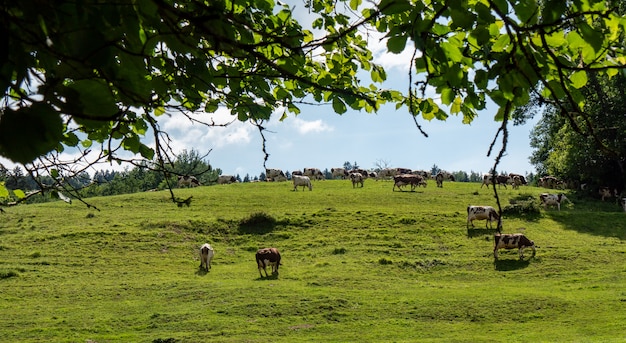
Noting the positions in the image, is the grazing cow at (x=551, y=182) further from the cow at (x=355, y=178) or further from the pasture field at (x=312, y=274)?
the cow at (x=355, y=178)

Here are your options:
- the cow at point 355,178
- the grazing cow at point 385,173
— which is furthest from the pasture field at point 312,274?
the grazing cow at point 385,173

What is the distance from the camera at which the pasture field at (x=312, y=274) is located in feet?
48.5

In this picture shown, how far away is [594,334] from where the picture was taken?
13367mm

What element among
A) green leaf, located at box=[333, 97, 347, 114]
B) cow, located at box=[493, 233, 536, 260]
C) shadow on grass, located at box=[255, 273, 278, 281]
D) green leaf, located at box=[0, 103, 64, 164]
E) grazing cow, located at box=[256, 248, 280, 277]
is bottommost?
shadow on grass, located at box=[255, 273, 278, 281]

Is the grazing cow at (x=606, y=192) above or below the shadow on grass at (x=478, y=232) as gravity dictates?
above

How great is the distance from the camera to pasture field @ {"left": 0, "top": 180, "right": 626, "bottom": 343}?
1480 cm

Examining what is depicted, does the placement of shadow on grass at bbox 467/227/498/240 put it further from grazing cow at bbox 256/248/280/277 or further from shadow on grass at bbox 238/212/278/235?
shadow on grass at bbox 238/212/278/235

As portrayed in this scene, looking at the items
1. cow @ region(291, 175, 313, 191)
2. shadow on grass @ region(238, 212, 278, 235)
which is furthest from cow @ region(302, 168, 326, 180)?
shadow on grass @ region(238, 212, 278, 235)

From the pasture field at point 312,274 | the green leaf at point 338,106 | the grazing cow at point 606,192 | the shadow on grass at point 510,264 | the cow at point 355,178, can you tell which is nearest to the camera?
the green leaf at point 338,106

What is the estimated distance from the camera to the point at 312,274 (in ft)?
69.4

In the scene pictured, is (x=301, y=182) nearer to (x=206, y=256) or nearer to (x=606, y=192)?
(x=206, y=256)

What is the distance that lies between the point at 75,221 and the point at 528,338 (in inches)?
1075

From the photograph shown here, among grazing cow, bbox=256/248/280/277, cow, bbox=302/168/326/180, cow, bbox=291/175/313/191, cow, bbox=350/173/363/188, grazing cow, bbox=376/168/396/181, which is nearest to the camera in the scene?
grazing cow, bbox=256/248/280/277

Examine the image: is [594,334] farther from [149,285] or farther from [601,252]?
[149,285]
